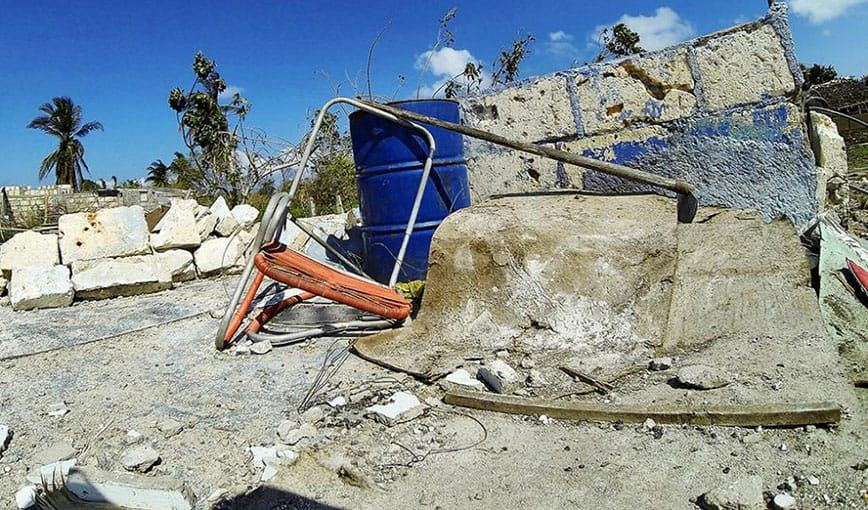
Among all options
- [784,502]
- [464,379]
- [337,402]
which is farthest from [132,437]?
[784,502]

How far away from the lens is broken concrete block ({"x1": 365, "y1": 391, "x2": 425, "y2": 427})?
210 centimetres

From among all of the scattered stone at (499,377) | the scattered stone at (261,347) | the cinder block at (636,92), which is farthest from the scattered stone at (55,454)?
the cinder block at (636,92)

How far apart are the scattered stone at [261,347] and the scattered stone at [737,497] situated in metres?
2.17

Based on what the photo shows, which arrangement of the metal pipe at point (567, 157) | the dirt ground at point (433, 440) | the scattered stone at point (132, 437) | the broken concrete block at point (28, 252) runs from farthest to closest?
1. the broken concrete block at point (28, 252)
2. the metal pipe at point (567, 157)
3. the scattered stone at point (132, 437)
4. the dirt ground at point (433, 440)

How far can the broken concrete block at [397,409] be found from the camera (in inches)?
82.6

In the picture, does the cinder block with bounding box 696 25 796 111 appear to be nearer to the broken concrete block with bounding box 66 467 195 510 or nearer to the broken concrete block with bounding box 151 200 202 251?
the broken concrete block with bounding box 66 467 195 510

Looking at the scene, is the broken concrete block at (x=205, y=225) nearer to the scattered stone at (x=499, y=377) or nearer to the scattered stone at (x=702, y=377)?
the scattered stone at (x=499, y=377)

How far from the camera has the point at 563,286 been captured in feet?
8.73

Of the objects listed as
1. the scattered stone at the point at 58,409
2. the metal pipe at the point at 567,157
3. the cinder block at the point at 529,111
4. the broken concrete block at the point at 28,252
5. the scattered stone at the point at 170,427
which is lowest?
the scattered stone at the point at 170,427

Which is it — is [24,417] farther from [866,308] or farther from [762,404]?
[866,308]

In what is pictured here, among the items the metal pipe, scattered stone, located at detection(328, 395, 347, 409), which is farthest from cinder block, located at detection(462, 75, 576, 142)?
scattered stone, located at detection(328, 395, 347, 409)

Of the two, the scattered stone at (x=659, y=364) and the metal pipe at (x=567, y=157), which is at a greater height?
the metal pipe at (x=567, y=157)

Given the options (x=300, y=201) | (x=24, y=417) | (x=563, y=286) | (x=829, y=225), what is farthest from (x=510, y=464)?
(x=300, y=201)

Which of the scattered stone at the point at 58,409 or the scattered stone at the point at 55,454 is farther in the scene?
the scattered stone at the point at 58,409
